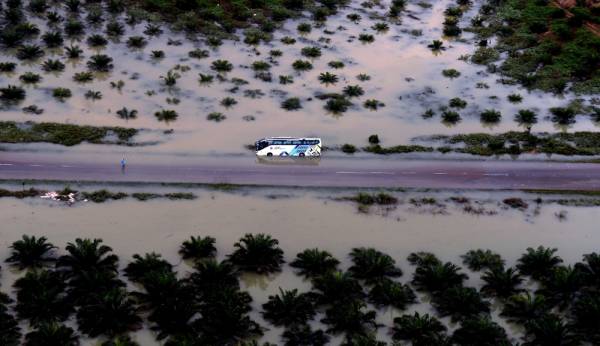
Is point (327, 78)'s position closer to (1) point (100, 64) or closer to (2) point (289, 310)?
(1) point (100, 64)

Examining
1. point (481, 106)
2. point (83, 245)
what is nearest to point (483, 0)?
point (481, 106)

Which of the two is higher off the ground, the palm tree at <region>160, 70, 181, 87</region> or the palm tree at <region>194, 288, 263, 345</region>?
the palm tree at <region>160, 70, 181, 87</region>

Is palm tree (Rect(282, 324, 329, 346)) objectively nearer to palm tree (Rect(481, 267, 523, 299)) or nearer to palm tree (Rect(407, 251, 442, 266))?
palm tree (Rect(407, 251, 442, 266))

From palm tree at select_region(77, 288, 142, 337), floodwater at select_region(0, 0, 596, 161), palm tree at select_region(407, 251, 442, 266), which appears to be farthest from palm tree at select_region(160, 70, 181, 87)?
palm tree at select_region(407, 251, 442, 266)

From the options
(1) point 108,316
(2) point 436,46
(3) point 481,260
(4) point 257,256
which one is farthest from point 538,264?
(2) point 436,46

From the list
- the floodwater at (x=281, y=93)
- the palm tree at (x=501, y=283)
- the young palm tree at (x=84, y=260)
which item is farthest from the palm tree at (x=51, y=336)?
the palm tree at (x=501, y=283)

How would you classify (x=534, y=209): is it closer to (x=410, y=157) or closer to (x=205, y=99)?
(x=410, y=157)

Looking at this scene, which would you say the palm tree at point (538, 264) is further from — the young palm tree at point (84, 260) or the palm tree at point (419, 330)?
the young palm tree at point (84, 260)
